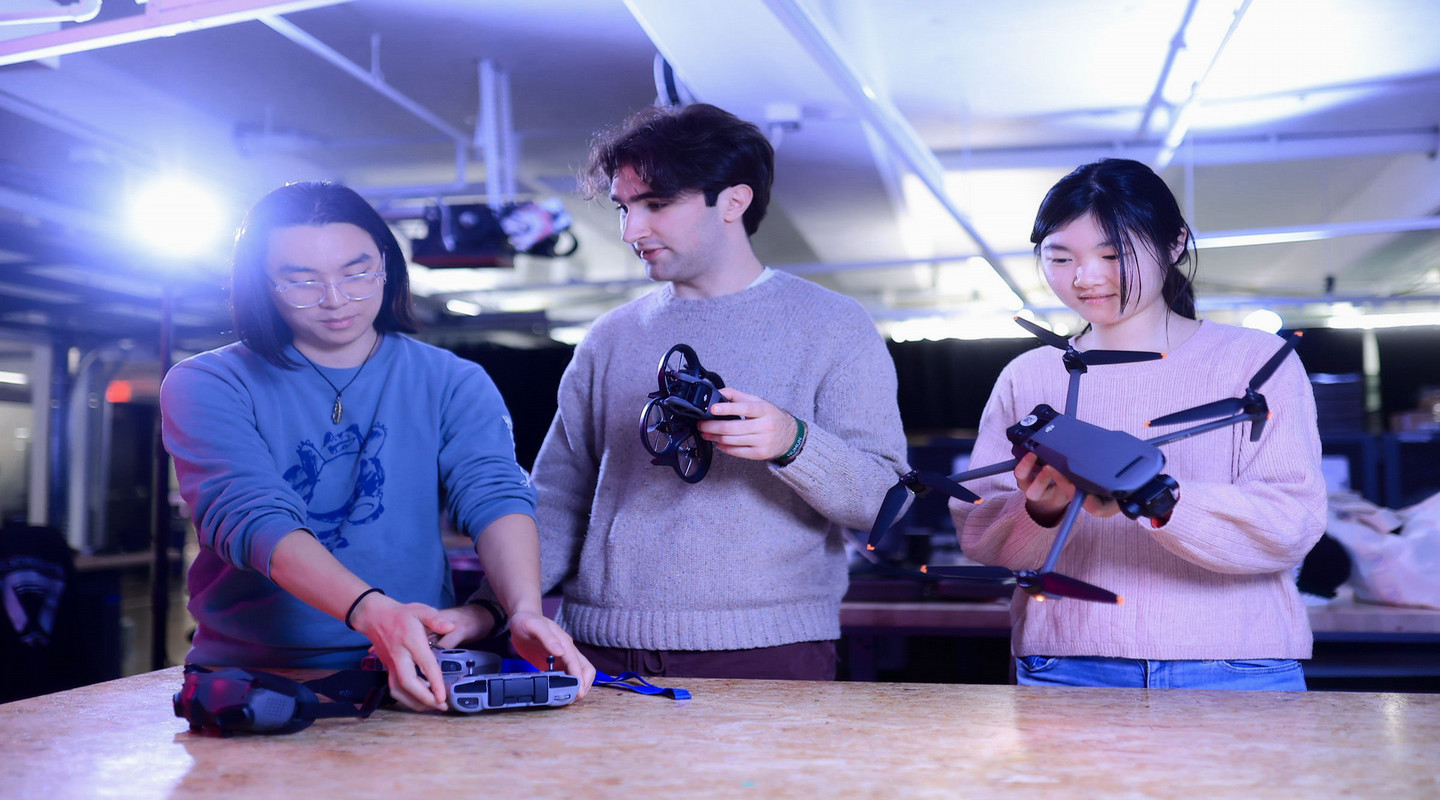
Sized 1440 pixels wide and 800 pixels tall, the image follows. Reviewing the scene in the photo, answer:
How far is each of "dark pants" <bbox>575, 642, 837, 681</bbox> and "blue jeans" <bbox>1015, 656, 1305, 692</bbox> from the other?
12.7 inches

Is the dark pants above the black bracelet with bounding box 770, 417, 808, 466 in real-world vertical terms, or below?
below

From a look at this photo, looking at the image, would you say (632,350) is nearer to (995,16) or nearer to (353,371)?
(353,371)

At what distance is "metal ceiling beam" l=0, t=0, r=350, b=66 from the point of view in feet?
5.87

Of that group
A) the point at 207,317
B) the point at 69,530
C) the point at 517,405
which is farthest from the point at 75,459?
the point at 517,405

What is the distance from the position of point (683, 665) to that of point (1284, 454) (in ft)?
2.53

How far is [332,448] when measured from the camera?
1.32 metres

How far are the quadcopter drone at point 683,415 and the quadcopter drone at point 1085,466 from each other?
0.90ft

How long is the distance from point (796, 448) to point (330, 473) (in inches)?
22.6

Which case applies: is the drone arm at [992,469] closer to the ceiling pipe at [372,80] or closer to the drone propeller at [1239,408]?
the drone propeller at [1239,408]

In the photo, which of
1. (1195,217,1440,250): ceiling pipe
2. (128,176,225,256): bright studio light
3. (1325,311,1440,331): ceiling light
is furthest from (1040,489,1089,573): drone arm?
(1325,311,1440,331): ceiling light

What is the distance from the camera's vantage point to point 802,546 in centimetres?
144

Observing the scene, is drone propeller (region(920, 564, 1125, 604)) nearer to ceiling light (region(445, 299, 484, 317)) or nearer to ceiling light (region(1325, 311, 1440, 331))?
ceiling light (region(445, 299, 484, 317))

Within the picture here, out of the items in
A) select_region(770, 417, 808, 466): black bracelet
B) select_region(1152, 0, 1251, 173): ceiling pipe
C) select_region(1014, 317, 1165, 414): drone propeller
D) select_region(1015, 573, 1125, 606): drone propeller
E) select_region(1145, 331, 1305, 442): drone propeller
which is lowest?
select_region(1015, 573, 1125, 606): drone propeller

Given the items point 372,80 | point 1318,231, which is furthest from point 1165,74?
point 372,80
